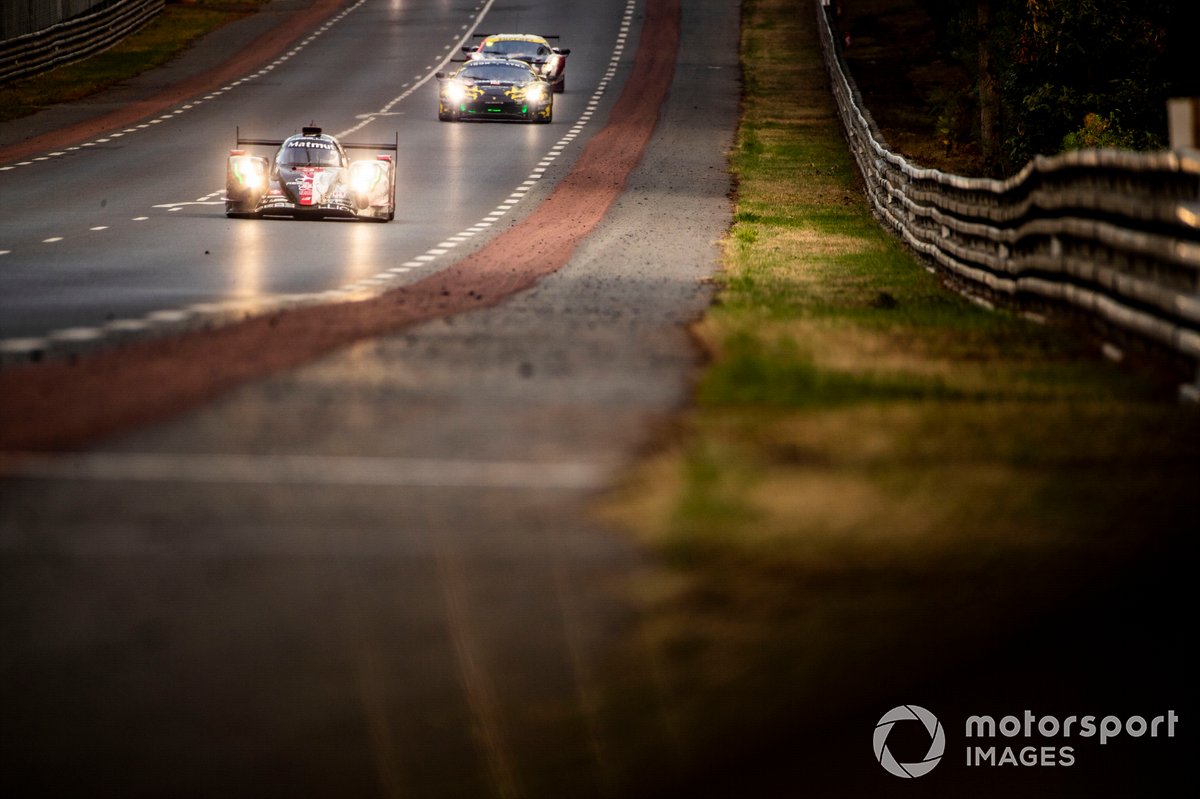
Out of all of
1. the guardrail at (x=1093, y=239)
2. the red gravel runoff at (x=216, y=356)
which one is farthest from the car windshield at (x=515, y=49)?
the guardrail at (x=1093, y=239)

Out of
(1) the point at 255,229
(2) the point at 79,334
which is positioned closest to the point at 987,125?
(1) the point at 255,229

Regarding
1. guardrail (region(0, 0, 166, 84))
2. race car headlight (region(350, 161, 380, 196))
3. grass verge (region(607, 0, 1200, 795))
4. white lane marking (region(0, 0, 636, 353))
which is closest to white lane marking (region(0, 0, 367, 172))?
white lane marking (region(0, 0, 636, 353))

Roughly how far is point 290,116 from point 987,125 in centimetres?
1726

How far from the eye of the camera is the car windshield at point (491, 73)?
45906 millimetres

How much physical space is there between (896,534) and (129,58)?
2244 inches

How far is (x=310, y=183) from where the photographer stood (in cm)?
2689

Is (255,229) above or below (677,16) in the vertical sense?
below

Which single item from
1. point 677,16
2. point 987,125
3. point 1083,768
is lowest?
point 1083,768

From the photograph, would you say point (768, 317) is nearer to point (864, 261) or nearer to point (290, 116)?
point (864, 261)

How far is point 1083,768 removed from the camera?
5.43 m

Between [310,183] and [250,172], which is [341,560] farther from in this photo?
[250,172]

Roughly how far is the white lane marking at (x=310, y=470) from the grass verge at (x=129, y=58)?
39.6 metres

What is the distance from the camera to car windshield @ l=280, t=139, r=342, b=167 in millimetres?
26719

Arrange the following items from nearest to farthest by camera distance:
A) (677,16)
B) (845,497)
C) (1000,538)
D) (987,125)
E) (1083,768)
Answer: (1083,768) → (1000,538) → (845,497) → (987,125) → (677,16)
